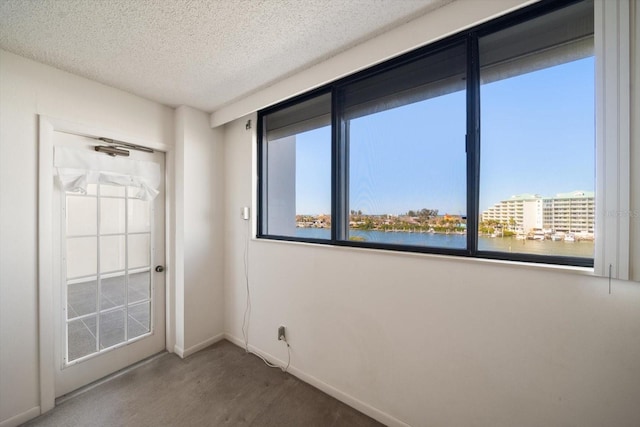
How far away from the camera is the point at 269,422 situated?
5.32 feet

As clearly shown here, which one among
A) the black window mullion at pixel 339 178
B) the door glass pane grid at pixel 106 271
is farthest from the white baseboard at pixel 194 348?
the black window mullion at pixel 339 178

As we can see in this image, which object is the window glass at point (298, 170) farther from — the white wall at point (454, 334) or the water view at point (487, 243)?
the water view at point (487, 243)

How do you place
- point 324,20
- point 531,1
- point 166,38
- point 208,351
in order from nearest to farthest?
point 531,1 < point 324,20 < point 166,38 < point 208,351

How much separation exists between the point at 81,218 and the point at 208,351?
173 centimetres

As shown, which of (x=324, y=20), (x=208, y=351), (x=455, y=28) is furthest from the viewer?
(x=208, y=351)

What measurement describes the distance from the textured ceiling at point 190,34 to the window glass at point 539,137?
1.85ft

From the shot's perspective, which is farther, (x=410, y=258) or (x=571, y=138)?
(x=410, y=258)

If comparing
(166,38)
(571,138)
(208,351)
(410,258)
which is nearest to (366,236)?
(410,258)

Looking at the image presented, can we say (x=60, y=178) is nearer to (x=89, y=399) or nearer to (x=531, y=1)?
(x=89, y=399)

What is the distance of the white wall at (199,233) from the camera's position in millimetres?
2408

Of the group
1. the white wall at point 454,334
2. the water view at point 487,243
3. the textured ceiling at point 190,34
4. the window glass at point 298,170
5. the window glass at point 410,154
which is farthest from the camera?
the window glass at point 298,170

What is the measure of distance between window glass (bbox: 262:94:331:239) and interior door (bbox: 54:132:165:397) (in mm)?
1188

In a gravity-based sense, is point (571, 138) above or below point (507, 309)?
above

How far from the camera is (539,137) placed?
123 centimetres
